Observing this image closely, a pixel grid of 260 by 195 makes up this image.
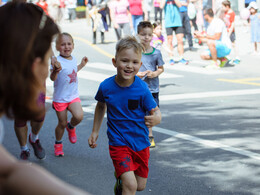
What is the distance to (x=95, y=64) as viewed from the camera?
15.9 m

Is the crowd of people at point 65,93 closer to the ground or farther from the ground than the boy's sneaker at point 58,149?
farther from the ground

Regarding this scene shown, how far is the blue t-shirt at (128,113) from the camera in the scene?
4.41 meters

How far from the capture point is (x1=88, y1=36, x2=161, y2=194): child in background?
14.3 feet

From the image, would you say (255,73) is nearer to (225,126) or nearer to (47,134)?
(225,126)

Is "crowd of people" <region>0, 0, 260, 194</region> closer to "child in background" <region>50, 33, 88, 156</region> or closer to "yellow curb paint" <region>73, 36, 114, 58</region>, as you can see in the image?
"child in background" <region>50, 33, 88, 156</region>

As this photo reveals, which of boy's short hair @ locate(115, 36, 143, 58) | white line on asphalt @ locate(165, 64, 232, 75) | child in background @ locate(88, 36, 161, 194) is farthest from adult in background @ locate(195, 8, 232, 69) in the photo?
child in background @ locate(88, 36, 161, 194)

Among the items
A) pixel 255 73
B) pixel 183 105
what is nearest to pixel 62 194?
pixel 183 105

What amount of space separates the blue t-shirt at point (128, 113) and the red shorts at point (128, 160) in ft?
0.14

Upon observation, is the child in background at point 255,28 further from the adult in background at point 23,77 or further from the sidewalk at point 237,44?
the adult in background at point 23,77

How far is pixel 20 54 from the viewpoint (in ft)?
4.52

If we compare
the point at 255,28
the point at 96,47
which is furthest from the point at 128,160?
the point at 96,47

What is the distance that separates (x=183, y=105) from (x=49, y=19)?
818cm

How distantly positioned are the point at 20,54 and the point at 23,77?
0.06 meters

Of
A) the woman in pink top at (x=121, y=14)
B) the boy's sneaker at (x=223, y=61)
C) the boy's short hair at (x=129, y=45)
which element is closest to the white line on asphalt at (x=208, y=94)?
the boy's sneaker at (x=223, y=61)
